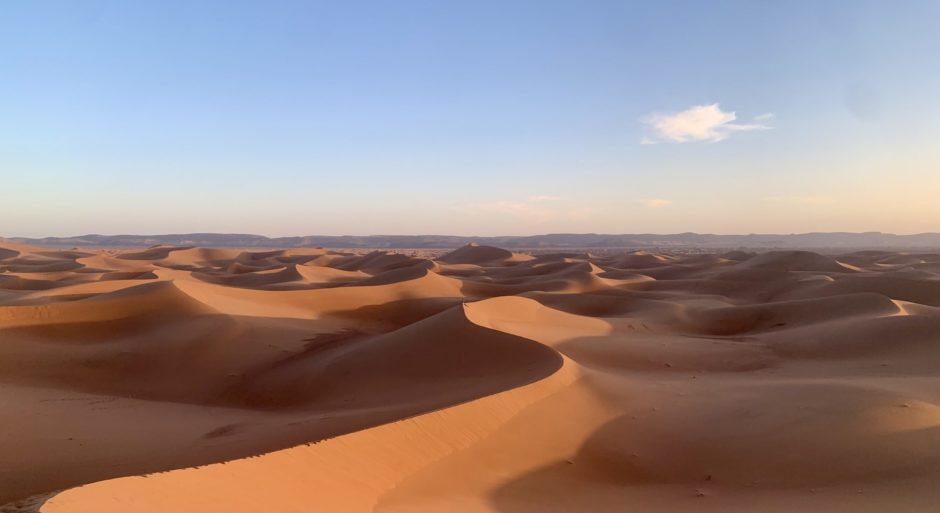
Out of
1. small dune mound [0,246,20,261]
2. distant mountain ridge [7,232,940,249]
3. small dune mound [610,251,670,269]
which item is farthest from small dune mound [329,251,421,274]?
distant mountain ridge [7,232,940,249]

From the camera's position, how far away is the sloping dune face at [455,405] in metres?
5.73

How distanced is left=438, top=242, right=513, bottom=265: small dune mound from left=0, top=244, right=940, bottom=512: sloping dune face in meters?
34.4

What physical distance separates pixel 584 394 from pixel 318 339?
839cm

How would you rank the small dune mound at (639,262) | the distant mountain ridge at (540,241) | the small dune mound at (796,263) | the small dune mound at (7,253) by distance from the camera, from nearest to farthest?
the small dune mound at (796,263)
the small dune mound at (639,262)
the small dune mound at (7,253)
the distant mountain ridge at (540,241)

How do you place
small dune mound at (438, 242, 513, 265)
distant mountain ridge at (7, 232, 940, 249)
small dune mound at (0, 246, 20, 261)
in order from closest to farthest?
small dune mound at (0, 246, 20, 261), small dune mound at (438, 242, 513, 265), distant mountain ridge at (7, 232, 940, 249)

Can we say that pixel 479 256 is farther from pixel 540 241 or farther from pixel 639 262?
pixel 540 241

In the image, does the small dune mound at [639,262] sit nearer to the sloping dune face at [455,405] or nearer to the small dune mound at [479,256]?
the small dune mound at [479,256]

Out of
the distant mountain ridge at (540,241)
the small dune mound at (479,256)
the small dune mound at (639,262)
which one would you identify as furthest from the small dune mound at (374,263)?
the distant mountain ridge at (540,241)

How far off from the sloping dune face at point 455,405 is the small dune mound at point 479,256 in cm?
3441

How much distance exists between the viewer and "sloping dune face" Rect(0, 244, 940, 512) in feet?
18.8

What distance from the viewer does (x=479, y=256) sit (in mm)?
58469

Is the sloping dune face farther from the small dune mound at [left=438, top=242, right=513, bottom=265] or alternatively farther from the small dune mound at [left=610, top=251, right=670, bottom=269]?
the small dune mound at [left=438, top=242, right=513, bottom=265]

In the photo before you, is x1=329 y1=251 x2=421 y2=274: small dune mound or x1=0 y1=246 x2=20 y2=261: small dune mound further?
x1=0 y1=246 x2=20 y2=261: small dune mound

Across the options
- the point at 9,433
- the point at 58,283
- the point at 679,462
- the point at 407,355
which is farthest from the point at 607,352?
the point at 58,283
